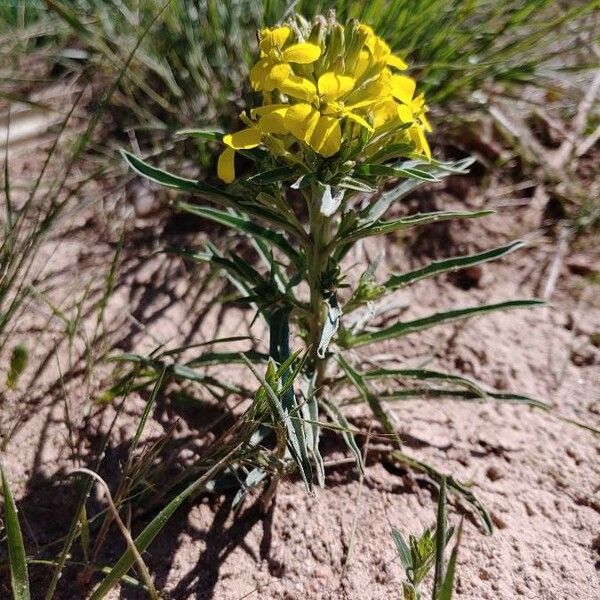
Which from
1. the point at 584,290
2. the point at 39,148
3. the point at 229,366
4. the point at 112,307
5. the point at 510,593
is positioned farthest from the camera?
the point at 39,148

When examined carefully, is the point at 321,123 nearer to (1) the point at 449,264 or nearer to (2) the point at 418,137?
(2) the point at 418,137

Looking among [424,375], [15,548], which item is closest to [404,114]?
[424,375]

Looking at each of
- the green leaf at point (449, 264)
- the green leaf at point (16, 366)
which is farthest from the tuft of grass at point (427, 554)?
the green leaf at point (16, 366)

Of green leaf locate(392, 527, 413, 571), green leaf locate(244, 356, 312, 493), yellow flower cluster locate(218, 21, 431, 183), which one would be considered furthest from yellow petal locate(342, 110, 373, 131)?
green leaf locate(392, 527, 413, 571)

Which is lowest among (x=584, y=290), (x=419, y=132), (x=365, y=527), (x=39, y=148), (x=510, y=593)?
(x=510, y=593)

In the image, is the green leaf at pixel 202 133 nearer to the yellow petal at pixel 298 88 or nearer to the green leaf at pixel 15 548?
the yellow petal at pixel 298 88

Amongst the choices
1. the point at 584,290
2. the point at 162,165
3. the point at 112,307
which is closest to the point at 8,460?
the point at 112,307

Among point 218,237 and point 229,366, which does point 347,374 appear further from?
point 218,237
